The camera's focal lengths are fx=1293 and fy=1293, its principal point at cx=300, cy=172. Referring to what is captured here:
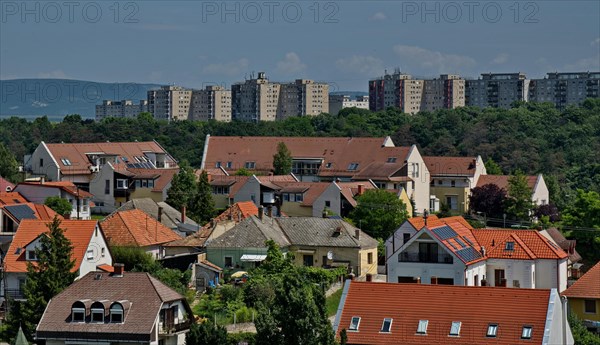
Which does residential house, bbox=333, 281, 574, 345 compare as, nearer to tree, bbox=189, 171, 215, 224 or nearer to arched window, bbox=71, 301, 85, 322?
arched window, bbox=71, 301, 85, 322

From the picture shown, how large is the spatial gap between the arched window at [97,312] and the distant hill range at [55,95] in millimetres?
50798

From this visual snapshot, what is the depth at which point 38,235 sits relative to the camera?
141 feet

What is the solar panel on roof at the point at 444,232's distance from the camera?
4369cm

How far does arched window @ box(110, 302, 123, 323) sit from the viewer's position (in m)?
33.8

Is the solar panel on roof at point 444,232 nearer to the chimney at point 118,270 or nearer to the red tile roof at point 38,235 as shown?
the red tile roof at point 38,235

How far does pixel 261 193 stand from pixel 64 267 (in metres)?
26.3

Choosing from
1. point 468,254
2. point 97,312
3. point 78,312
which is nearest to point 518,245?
point 468,254

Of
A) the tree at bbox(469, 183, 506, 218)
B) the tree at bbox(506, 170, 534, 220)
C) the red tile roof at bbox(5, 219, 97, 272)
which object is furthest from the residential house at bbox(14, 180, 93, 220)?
the tree at bbox(506, 170, 534, 220)

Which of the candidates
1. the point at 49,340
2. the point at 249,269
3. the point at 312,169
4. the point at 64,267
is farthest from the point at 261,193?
the point at 49,340

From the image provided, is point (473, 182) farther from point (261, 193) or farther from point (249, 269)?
point (249, 269)

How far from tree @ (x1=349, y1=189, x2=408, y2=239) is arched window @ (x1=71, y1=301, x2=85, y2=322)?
21.3 metres

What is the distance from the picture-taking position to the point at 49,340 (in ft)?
112

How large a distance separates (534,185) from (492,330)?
37.8 m

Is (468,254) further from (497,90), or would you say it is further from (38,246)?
(497,90)
